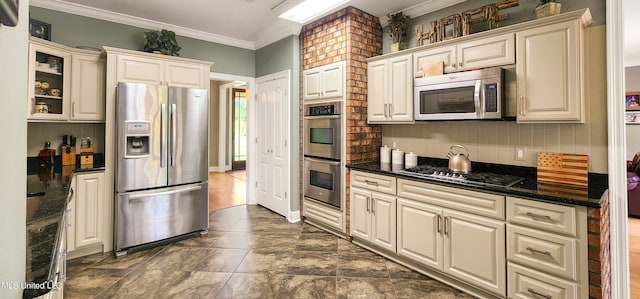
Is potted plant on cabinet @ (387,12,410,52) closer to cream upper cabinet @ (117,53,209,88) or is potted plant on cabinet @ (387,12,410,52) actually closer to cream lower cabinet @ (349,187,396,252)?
cream lower cabinet @ (349,187,396,252)

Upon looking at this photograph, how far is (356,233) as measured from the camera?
10.7ft

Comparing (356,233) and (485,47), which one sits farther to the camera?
(356,233)

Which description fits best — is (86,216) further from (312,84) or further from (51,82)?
(312,84)

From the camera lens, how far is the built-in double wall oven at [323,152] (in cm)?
356

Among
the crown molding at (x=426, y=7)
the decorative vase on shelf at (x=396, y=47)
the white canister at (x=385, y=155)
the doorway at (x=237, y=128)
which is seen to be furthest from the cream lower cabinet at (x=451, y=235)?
the doorway at (x=237, y=128)

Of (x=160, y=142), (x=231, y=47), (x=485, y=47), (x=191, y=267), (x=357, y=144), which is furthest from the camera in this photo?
(x=231, y=47)

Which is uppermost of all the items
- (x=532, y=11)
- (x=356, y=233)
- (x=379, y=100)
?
(x=532, y=11)

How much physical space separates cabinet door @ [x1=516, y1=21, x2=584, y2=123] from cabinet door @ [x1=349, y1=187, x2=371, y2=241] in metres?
1.60

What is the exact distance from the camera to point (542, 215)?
6.34ft

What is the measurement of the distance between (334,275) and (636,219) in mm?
4816

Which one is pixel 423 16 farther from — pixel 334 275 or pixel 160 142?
pixel 160 142

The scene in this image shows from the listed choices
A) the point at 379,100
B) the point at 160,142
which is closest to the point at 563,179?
the point at 379,100

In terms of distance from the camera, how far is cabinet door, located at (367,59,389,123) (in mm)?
3322

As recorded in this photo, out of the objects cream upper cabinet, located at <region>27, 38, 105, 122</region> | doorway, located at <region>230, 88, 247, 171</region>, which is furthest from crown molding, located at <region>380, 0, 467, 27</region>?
doorway, located at <region>230, 88, 247, 171</region>
